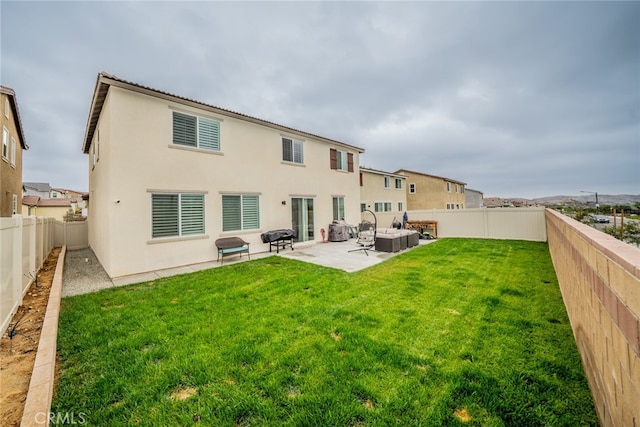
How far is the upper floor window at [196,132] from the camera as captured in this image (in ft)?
29.7

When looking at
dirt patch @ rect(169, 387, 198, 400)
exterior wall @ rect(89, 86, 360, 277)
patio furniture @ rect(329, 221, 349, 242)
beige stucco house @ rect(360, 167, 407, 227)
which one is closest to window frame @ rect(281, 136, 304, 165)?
exterior wall @ rect(89, 86, 360, 277)

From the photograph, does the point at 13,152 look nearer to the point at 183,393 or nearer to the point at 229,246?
the point at 229,246

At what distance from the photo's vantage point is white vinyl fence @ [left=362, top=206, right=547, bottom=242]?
13.0 metres

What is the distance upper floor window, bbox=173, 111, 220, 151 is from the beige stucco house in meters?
13.5

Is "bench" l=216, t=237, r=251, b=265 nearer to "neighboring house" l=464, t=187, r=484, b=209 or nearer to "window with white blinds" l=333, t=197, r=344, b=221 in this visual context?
"window with white blinds" l=333, t=197, r=344, b=221

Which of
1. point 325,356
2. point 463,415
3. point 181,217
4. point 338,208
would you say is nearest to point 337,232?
point 338,208

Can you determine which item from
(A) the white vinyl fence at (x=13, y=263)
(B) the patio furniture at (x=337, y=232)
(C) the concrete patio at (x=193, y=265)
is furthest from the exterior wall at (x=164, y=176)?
(B) the patio furniture at (x=337, y=232)

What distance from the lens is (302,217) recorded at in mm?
13273

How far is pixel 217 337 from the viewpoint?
382 cm

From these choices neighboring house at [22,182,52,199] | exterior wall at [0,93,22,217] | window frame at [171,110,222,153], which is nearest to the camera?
window frame at [171,110,222,153]

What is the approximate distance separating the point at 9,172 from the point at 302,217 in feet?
62.5

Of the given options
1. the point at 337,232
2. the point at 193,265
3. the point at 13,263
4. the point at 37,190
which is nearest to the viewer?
the point at 13,263

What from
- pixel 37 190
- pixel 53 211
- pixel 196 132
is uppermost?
pixel 37 190

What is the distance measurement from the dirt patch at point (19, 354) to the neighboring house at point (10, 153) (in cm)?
1541
